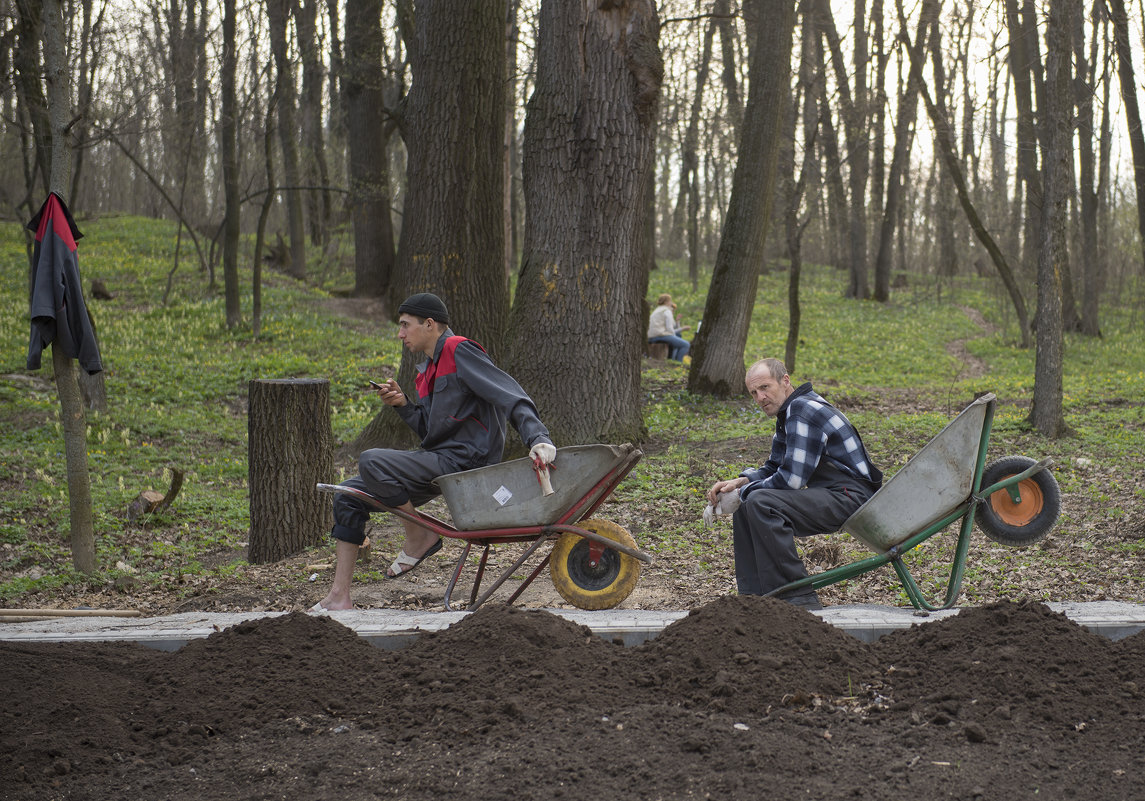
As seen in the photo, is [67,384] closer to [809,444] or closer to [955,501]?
[809,444]

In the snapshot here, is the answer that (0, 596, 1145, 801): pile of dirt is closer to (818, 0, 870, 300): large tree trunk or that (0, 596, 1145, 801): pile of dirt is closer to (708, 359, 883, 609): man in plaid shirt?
(708, 359, 883, 609): man in plaid shirt

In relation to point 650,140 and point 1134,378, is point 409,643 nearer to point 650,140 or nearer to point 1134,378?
point 650,140

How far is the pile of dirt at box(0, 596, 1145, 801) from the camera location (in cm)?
262

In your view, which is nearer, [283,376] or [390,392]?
[390,392]

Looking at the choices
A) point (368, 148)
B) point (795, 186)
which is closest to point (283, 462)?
point (795, 186)

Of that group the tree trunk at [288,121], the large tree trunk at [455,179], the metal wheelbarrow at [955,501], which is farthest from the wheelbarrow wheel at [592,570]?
the tree trunk at [288,121]

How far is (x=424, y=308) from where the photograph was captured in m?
4.53

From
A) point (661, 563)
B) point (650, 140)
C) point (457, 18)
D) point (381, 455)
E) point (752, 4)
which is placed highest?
point (752, 4)

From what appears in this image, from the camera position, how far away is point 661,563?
235 inches

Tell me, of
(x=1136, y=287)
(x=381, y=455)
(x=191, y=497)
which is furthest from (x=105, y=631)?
(x=1136, y=287)

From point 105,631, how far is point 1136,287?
3302cm

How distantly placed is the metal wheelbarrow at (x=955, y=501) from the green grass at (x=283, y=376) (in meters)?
2.09

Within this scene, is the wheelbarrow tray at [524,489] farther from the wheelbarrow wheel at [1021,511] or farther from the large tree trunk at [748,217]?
the large tree trunk at [748,217]

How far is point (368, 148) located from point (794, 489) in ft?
52.9
